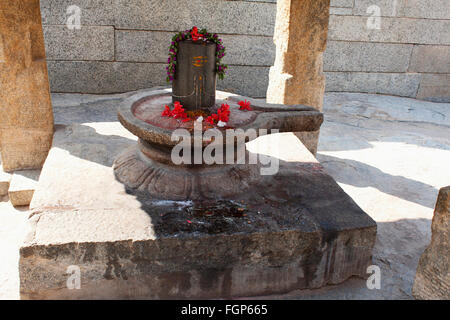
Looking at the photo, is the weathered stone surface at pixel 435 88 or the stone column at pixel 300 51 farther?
the weathered stone surface at pixel 435 88

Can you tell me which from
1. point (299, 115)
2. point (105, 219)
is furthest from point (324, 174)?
point (105, 219)

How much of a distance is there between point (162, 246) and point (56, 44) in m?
5.37

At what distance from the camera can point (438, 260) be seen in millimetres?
2848

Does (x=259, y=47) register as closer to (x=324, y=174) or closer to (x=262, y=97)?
(x=262, y=97)

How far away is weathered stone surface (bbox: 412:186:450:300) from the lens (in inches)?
108

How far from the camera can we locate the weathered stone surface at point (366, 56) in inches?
323

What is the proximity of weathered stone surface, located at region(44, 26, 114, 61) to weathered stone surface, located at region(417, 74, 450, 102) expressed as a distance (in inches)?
250

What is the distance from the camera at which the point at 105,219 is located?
3090 millimetres

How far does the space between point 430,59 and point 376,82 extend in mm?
1200

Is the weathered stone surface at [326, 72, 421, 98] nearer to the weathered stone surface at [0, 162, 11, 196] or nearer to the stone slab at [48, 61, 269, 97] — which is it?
the stone slab at [48, 61, 269, 97]

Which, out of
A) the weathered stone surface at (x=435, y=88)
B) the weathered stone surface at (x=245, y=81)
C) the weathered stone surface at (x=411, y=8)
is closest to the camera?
the weathered stone surface at (x=245, y=81)
